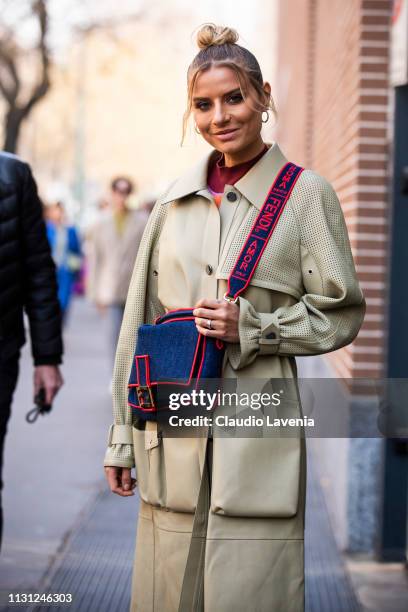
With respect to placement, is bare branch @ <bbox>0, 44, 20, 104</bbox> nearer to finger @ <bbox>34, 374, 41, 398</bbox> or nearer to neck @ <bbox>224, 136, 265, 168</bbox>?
finger @ <bbox>34, 374, 41, 398</bbox>

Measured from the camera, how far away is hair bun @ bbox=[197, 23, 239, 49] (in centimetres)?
297

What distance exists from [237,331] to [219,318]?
6 centimetres

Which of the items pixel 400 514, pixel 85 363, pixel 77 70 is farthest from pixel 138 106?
pixel 400 514

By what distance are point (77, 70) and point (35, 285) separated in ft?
98.2

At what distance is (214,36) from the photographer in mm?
2984

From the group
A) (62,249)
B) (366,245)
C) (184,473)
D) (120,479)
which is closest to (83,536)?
(366,245)

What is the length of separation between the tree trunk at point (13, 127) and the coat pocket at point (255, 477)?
17.8 meters

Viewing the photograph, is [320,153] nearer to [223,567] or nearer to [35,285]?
[35,285]

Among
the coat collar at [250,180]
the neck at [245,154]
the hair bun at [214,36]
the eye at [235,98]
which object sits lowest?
the coat collar at [250,180]

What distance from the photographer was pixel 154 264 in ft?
10.5

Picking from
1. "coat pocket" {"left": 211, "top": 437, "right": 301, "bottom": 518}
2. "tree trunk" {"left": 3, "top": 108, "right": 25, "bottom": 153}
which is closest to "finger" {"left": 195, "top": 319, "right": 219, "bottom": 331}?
"coat pocket" {"left": 211, "top": 437, "right": 301, "bottom": 518}

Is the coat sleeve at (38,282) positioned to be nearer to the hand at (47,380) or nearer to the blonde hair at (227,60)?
the hand at (47,380)

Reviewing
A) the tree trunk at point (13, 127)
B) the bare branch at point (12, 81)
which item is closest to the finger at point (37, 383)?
the tree trunk at point (13, 127)

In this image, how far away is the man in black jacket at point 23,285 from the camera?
4297mm
